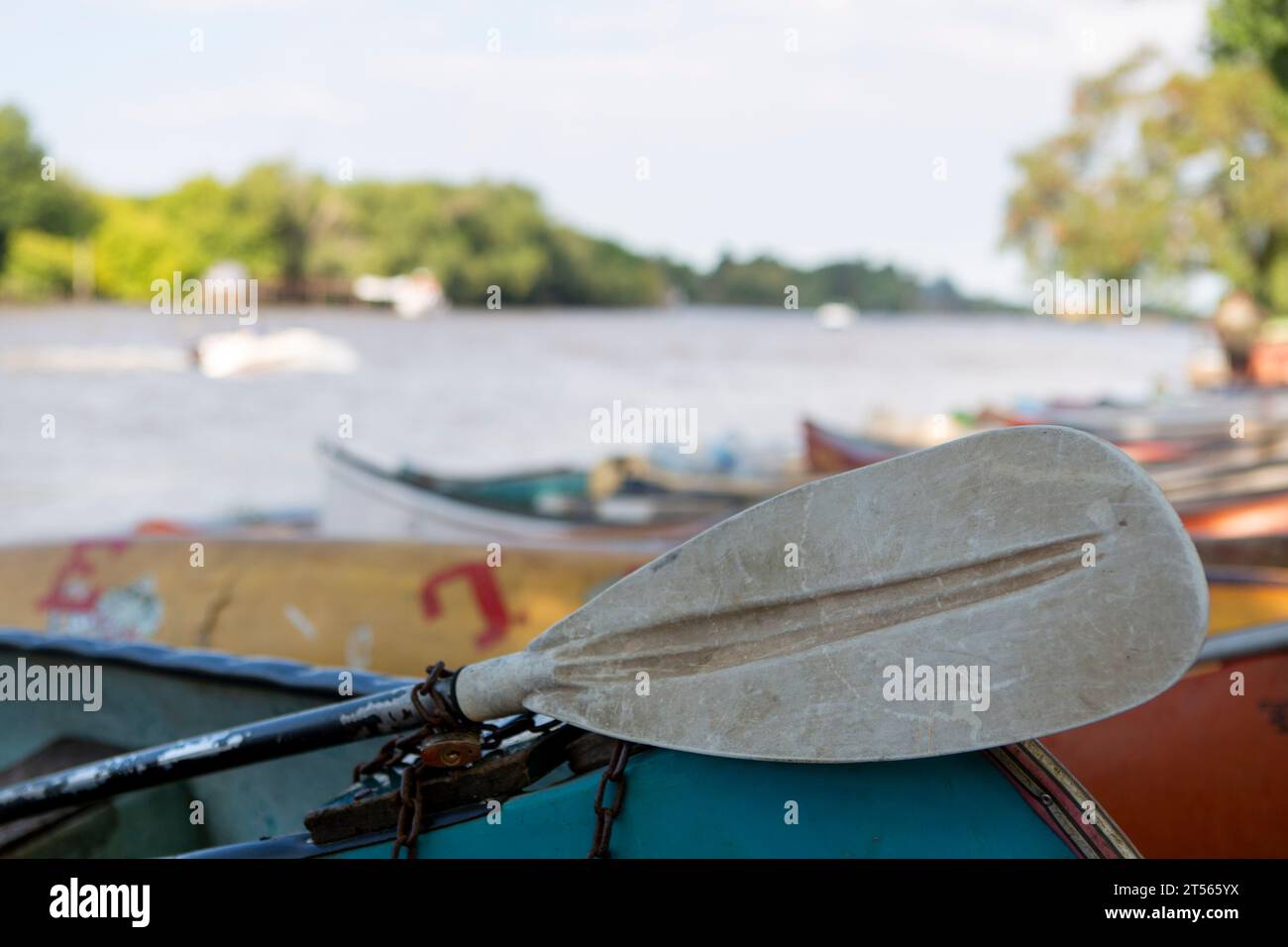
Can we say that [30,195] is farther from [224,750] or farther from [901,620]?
[901,620]

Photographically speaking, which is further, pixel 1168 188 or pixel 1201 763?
pixel 1168 188

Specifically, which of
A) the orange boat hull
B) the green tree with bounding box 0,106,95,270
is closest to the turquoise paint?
the orange boat hull

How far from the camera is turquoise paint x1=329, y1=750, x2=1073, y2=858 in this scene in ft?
6.38

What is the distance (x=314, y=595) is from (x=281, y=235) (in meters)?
65.1

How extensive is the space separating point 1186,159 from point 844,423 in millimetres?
13686

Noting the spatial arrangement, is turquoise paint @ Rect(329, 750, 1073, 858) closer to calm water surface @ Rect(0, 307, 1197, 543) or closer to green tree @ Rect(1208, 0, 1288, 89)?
calm water surface @ Rect(0, 307, 1197, 543)

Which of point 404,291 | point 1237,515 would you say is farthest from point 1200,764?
point 404,291

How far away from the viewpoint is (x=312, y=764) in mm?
3240

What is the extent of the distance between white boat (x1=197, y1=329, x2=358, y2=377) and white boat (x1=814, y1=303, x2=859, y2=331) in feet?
200

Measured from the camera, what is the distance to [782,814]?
6.63 feet

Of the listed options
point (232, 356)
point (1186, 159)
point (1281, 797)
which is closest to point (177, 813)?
point (1281, 797)

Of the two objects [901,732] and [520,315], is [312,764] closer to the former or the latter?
[901,732]

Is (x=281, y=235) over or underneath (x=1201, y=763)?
over

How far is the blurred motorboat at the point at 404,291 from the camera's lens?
66.1 metres
